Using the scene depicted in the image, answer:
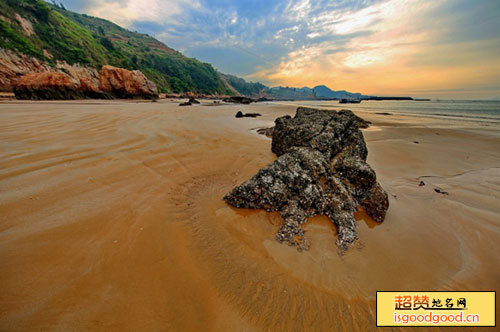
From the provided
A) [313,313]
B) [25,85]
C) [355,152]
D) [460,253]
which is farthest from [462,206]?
[25,85]

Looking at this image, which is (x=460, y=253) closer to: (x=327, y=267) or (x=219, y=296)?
(x=327, y=267)

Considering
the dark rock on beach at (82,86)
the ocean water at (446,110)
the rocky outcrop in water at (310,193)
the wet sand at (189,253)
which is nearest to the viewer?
the wet sand at (189,253)

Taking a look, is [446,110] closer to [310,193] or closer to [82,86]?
[310,193]

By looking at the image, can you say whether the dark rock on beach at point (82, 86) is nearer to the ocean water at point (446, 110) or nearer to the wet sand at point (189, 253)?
the wet sand at point (189, 253)

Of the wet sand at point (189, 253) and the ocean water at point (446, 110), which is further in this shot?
the ocean water at point (446, 110)

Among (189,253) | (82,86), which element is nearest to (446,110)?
(189,253)

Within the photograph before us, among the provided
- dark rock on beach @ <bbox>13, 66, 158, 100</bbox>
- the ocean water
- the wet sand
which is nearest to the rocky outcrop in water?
the wet sand

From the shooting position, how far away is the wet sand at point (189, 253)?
1.21m

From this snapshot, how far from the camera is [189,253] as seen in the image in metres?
1.68

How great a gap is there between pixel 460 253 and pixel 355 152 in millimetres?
1885

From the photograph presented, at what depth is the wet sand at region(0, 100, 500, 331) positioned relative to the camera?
1.21 meters

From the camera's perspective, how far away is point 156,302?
4.11 feet

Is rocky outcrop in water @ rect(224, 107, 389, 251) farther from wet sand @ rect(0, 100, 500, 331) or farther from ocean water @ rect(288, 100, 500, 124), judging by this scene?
ocean water @ rect(288, 100, 500, 124)

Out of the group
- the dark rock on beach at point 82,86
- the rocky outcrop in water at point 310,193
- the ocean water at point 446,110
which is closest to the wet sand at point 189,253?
the rocky outcrop in water at point 310,193
